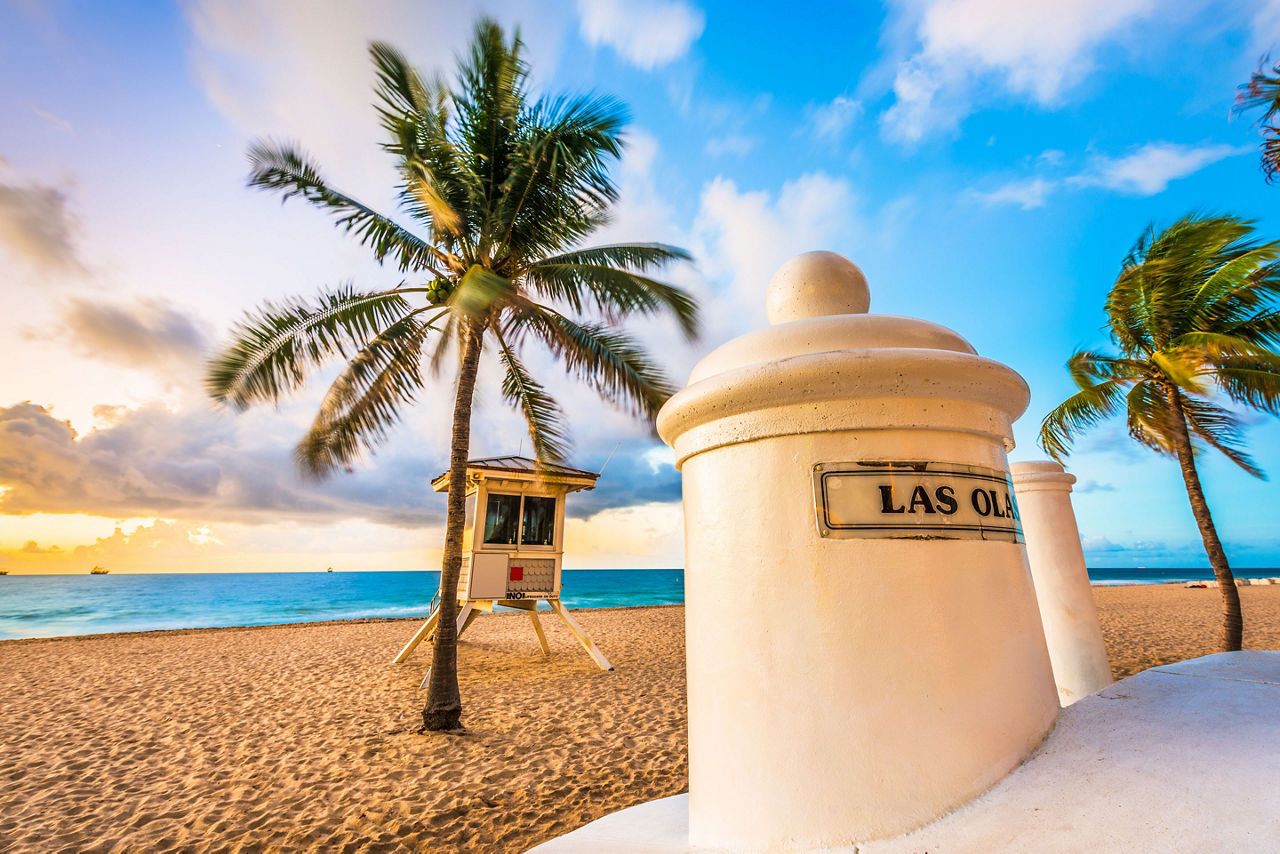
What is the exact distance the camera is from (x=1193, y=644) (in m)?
12.6

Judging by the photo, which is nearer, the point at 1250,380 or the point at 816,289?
the point at 816,289

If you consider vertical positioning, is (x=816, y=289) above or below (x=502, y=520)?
below

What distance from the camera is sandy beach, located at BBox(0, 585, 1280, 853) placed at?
14.5 feet

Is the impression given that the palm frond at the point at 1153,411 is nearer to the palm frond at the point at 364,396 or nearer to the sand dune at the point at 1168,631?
the sand dune at the point at 1168,631

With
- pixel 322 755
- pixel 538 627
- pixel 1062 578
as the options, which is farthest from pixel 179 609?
pixel 1062 578

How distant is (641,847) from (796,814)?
1.35 ft

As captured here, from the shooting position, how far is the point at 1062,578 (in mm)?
2932

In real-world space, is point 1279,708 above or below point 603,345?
below

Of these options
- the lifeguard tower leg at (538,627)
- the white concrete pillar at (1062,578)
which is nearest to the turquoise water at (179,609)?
the lifeguard tower leg at (538,627)

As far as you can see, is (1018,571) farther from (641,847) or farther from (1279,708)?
(641,847)

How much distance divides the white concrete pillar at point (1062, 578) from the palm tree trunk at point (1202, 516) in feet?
26.0

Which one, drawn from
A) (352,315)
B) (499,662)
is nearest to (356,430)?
(352,315)

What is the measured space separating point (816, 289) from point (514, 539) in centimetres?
960

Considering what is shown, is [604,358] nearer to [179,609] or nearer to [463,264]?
[463,264]
